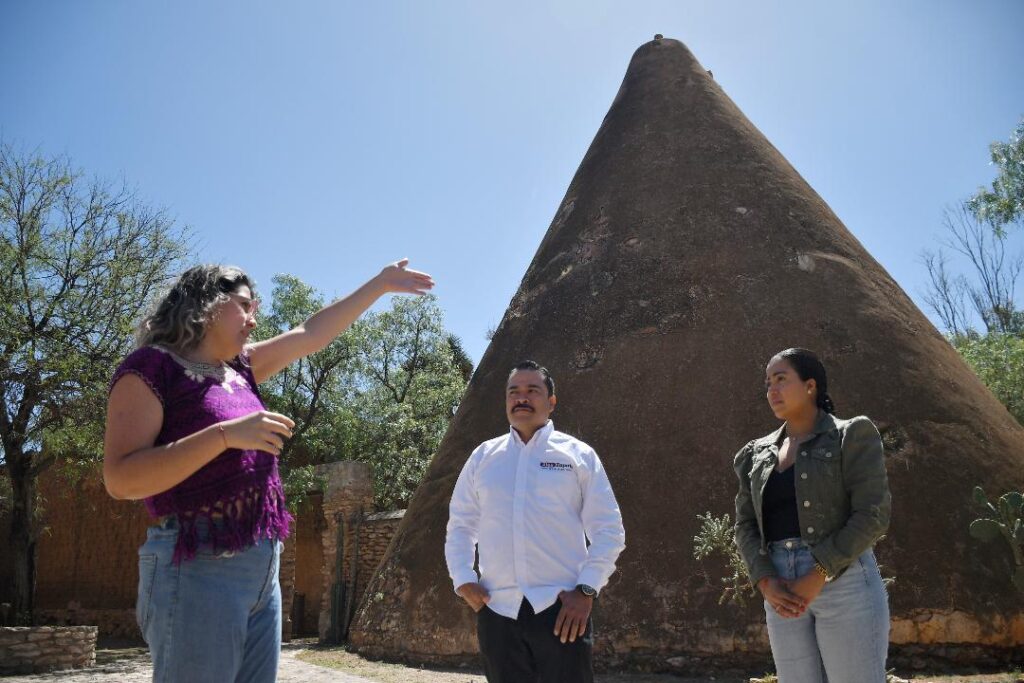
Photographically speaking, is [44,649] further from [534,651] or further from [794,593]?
[794,593]

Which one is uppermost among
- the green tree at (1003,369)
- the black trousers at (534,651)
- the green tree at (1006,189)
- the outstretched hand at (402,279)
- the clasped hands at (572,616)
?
the green tree at (1006,189)

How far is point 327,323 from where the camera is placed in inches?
93.3

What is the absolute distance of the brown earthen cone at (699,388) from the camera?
257 inches

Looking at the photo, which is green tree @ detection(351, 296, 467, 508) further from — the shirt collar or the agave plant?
the shirt collar

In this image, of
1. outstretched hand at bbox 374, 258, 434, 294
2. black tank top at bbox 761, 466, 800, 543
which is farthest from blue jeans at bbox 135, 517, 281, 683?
black tank top at bbox 761, 466, 800, 543

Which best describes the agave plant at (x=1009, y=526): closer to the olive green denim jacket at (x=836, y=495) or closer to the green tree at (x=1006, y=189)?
the olive green denim jacket at (x=836, y=495)

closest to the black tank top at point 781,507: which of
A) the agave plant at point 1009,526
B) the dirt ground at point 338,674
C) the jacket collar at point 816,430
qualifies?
the jacket collar at point 816,430

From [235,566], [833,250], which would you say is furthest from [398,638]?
[235,566]

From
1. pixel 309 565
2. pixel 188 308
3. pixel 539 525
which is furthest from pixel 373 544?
pixel 188 308

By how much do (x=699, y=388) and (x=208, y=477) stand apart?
21.0ft

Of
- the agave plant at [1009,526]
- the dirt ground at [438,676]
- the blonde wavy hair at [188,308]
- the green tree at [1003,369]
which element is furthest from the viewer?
the green tree at [1003,369]

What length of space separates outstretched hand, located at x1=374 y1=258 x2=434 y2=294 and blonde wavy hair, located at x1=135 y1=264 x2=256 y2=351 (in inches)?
20.2

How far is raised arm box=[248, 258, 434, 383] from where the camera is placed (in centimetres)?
224

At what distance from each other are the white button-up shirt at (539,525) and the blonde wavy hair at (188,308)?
Result: 3.94ft
